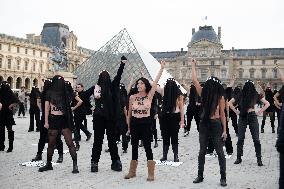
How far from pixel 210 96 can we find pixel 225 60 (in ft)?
242

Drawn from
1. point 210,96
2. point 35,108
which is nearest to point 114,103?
point 210,96

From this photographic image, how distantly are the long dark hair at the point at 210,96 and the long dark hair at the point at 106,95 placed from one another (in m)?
1.41

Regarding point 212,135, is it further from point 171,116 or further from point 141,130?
point 171,116

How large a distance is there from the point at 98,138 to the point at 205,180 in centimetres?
167

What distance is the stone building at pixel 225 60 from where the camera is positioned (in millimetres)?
75812

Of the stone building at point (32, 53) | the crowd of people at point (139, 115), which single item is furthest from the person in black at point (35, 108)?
the stone building at point (32, 53)

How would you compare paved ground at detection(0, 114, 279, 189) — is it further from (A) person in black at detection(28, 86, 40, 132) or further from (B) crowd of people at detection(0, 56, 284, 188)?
(A) person in black at detection(28, 86, 40, 132)

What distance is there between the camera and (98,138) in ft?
18.8

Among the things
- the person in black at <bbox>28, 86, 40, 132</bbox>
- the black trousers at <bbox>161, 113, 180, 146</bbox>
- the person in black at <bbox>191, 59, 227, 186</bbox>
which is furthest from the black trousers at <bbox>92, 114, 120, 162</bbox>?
the person in black at <bbox>28, 86, 40, 132</bbox>

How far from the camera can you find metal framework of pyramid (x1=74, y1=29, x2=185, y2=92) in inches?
898

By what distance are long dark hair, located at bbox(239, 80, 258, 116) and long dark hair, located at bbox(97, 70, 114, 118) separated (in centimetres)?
222

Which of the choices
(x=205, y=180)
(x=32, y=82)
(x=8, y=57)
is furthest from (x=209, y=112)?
(x=32, y=82)

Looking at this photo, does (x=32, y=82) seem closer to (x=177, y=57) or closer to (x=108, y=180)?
(x=177, y=57)

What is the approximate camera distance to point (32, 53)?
62.1 metres
